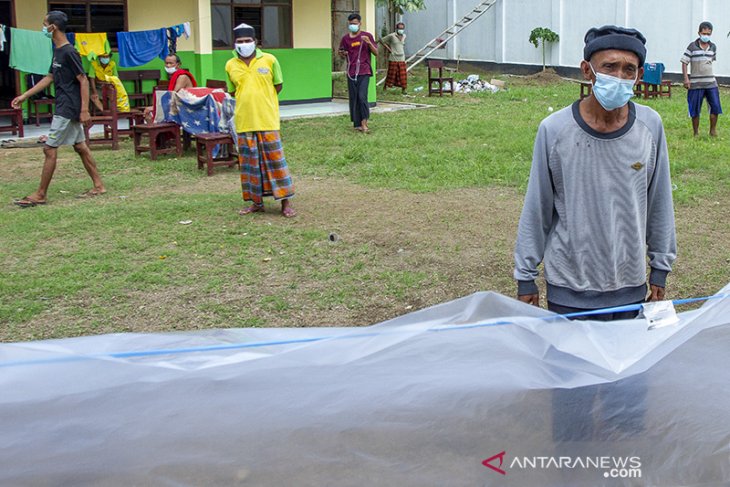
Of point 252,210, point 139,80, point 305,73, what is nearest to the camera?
point 252,210

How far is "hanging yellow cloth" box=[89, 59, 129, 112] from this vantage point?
13211 mm

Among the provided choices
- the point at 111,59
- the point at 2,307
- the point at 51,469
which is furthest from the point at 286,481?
the point at 111,59

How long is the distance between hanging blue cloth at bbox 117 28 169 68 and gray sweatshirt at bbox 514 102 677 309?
39.3ft

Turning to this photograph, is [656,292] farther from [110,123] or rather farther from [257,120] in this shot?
[110,123]

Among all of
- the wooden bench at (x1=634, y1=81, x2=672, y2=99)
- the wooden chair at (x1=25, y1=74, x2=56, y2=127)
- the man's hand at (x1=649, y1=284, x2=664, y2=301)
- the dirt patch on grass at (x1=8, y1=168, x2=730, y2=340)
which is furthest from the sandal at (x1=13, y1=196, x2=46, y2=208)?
the wooden bench at (x1=634, y1=81, x2=672, y2=99)

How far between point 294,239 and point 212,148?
11.0ft

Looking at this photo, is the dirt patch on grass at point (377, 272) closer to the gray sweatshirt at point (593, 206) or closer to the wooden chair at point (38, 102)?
the gray sweatshirt at point (593, 206)

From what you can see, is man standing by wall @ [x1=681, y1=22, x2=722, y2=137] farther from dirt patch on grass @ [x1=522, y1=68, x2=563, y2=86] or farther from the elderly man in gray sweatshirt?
dirt patch on grass @ [x1=522, y1=68, x2=563, y2=86]

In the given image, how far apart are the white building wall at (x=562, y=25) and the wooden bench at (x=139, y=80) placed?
11.6 meters

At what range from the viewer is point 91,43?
1343cm

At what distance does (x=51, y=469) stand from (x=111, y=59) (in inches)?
487

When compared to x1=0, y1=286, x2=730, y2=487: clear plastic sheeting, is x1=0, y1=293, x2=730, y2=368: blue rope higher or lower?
higher

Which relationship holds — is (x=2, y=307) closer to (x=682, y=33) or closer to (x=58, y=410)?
(x=58, y=410)

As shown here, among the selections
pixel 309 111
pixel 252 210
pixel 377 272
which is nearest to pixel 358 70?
pixel 309 111
